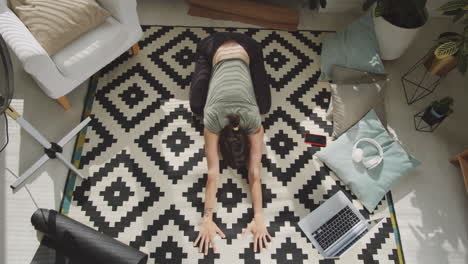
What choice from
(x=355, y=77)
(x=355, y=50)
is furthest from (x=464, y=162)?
(x=355, y=50)

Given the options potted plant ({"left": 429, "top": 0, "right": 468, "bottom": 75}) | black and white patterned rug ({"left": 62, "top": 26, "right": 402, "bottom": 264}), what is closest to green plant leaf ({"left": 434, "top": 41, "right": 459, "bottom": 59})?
potted plant ({"left": 429, "top": 0, "right": 468, "bottom": 75})

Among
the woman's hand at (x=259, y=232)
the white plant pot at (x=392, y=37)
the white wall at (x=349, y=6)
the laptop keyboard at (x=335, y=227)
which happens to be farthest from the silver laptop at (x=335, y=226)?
the white wall at (x=349, y=6)

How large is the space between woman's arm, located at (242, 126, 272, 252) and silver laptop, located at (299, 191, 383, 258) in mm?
259

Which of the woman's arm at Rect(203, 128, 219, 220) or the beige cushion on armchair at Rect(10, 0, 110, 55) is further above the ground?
the beige cushion on armchair at Rect(10, 0, 110, 55)

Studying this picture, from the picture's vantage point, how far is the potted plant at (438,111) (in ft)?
7.36

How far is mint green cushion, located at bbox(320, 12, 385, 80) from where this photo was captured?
254 centimetres

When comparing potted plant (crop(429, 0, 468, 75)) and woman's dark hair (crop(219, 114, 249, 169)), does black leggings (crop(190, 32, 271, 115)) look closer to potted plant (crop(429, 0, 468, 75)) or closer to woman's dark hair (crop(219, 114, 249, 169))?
woman's dark hair (crop(219, 114, 249, 169))

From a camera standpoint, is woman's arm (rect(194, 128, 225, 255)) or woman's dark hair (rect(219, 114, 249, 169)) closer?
woman's dark hair (rect(219, 114, 249, 169))

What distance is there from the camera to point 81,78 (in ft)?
7.69

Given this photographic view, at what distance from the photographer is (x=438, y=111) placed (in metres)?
2.32

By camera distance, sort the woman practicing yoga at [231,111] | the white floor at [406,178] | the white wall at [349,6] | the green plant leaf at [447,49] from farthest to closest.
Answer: the white wall at [349,6] < the white floor at [406,178] < the green plant leaf at [447,49] < the woman practicing yoga at [231,111]

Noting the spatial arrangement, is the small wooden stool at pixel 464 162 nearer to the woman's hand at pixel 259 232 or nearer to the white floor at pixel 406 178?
the white floor at pixel 406 178

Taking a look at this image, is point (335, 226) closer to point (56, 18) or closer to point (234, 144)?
point (234, 144)

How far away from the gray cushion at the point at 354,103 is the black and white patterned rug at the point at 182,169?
13 cm
